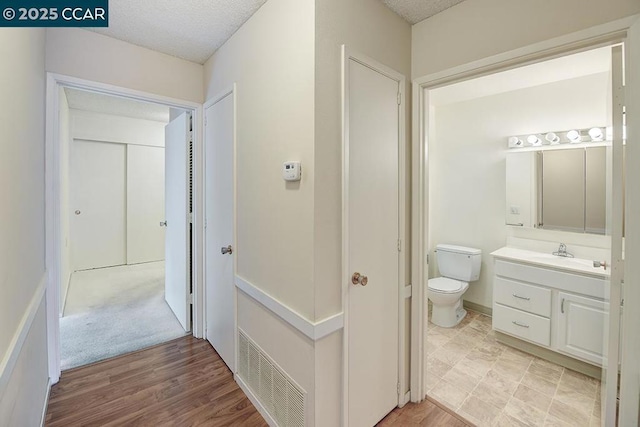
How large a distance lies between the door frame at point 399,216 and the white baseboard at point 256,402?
1.54 feet

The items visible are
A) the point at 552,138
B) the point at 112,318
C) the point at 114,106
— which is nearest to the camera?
the point at 552,138

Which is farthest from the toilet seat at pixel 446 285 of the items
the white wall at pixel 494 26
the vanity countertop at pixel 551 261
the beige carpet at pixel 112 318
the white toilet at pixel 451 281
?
the beige carpet at pixel 112 318

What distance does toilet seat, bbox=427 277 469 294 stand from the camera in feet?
9.17

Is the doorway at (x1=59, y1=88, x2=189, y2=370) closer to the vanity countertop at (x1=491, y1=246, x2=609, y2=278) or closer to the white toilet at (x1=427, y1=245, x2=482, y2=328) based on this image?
the white toilet at (x1=427, y1=245, x2=482, y2=328)

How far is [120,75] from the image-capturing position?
214cm

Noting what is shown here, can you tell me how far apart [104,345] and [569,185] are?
14.4 ft

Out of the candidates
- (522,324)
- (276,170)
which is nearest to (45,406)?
(276,170)

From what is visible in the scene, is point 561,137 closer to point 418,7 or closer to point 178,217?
point 418,7

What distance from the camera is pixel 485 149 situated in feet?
10.3

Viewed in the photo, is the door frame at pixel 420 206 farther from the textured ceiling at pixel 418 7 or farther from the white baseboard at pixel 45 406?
the white baseboard at pixel 45 406

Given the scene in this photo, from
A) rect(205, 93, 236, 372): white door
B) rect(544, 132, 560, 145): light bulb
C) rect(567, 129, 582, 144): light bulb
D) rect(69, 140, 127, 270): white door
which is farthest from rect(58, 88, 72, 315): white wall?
rect(567, 129, 582, 144): light bulb

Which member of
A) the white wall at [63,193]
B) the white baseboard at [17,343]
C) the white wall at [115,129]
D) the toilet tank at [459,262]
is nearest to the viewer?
the white baseboard at [17,343]

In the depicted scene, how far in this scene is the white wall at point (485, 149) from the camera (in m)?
2.55

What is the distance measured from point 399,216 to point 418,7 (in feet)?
4.09
